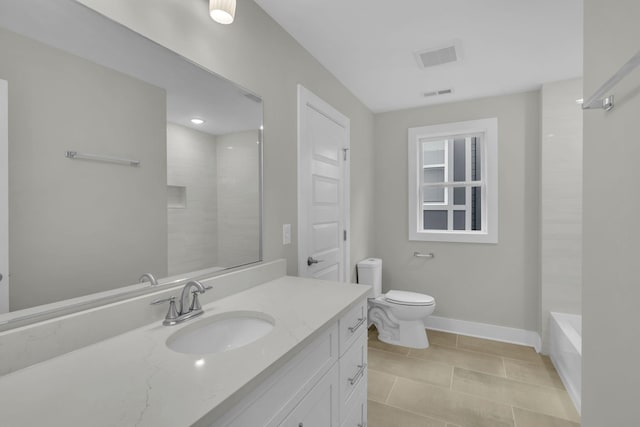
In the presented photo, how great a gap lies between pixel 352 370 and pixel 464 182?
2.54m

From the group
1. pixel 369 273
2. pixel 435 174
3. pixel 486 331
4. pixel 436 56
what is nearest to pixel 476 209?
pixel 435 174

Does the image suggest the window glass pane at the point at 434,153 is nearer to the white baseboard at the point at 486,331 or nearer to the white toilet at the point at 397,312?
the white toilet at the point at 397,312

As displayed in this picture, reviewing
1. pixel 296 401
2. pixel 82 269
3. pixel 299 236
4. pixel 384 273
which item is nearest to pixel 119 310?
pixel 82 269

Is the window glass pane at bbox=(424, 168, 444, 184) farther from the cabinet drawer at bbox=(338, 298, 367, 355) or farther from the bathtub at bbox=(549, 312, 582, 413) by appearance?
the cabinet drawer at bbox=(338, 298, 367, 355)

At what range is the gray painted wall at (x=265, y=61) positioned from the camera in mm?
1151

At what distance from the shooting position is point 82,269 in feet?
3.07

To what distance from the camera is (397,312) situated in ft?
9.05

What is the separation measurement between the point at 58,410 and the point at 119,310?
417 millimetres

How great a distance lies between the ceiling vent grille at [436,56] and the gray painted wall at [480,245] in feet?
3.24

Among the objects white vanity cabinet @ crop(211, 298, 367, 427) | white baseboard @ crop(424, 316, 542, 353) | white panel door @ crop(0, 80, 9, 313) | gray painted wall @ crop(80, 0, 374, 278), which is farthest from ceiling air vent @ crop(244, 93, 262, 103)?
white baseboard @ crop(424, 316, 542, 353)

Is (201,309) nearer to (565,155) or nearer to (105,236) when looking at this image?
(105,236)

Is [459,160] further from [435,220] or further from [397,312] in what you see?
[397,312]

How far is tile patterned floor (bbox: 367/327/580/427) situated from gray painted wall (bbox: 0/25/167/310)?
172 centimetres

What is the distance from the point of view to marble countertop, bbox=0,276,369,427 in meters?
0.57
